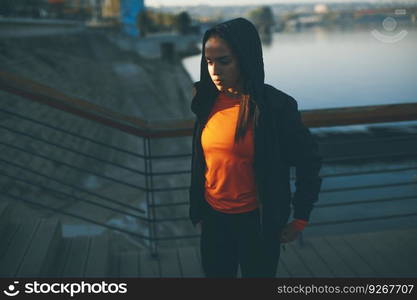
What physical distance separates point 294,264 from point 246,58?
2.23 m

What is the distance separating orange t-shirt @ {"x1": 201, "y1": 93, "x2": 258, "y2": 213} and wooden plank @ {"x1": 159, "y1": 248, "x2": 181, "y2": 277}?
1.51 m

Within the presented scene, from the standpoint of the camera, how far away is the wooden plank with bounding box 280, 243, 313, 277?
3.45 m

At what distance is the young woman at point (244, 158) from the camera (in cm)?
193

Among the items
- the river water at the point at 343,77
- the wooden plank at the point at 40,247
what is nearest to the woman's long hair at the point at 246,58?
the wooden plank at the point at 40,247

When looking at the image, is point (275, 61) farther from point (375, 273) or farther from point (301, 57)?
point (375, 273)

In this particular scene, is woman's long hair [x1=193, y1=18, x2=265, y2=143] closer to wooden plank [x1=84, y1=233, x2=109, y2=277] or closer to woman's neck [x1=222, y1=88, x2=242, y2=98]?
woman's neck [x1=222, y1=88, x2=242, y2=98]

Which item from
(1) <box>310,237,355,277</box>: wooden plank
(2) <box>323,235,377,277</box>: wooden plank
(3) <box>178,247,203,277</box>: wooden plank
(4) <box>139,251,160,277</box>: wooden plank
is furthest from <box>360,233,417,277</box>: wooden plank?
(4) <box>139,251,160,277</box>: wooden plank

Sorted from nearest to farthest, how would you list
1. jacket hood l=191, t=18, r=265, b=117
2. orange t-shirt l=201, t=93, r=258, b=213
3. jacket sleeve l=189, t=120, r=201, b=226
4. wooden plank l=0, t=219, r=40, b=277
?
jacket hood l=191, t=18, r=265, b=117 < orange t-shirt l=201, t=93, r=258, b=213 < jacket sleeve l=189, t=120, r=201, b=226 < wooden plank l=0, t=219, r=40, b=277

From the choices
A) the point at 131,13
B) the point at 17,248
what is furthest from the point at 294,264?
the point at 131,13

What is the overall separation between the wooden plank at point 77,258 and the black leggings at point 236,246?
1395 mm

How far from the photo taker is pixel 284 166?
2166 millimetres

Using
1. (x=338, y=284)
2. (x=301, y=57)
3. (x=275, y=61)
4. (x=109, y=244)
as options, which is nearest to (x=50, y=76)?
(x=109, y=244)

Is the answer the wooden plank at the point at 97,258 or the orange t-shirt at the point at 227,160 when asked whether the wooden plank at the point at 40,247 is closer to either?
the wooden plank at the point at 97,258

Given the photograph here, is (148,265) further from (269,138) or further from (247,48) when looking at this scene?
(247,48)
